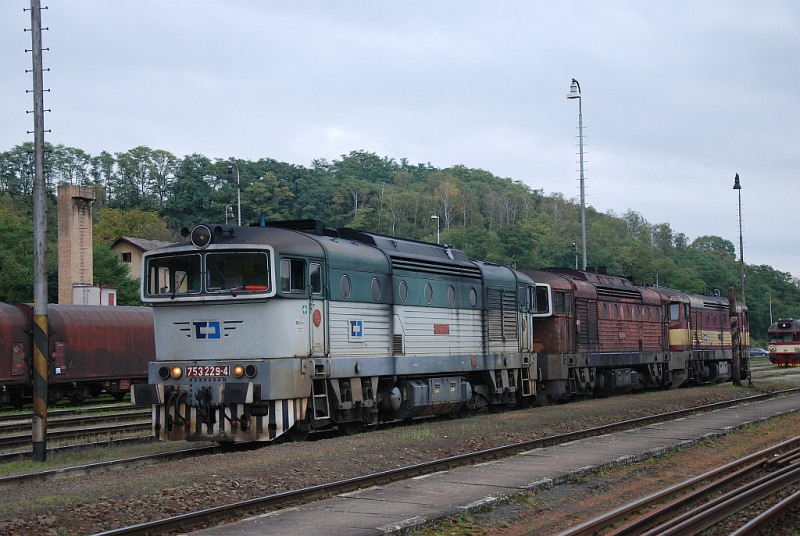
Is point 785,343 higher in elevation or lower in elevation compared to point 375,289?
lower

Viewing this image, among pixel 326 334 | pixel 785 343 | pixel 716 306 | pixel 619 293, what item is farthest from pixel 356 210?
pixel 326 334

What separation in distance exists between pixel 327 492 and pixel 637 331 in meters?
26.3

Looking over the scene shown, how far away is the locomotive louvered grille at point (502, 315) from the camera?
2550 cm

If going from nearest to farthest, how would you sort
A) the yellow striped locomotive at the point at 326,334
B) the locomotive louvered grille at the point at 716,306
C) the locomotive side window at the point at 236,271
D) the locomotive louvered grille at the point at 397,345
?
the yellow striped locomotive at the point at 326,334, the locomotive side window at the point at 236,271, the locomotive louvered grille at the point at 397,345, the locomotive louvered grille at the point at 716,306

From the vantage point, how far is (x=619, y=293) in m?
35.5

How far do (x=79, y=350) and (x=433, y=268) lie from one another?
16544 mm

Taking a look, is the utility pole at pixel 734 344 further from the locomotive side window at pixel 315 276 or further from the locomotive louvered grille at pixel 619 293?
the locomotive side window at pixel 315 276

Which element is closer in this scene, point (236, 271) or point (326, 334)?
point (236, 271)

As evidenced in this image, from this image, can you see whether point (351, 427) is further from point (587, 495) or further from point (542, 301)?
point (542, 301)

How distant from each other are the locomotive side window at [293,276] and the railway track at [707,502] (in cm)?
784

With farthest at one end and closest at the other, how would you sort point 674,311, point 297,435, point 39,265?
point 674,311, point 297,435, point 39,265

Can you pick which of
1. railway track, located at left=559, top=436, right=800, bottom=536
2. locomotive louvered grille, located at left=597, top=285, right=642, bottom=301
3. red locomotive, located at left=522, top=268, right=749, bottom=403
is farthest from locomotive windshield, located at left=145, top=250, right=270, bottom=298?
locomotive louvered grille, located at left=597, top=285, right=642, bottom=301

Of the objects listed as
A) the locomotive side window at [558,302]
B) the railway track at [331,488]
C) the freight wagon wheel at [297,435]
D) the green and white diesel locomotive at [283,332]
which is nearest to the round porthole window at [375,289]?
the green and white diesel locomotive at [283,332]

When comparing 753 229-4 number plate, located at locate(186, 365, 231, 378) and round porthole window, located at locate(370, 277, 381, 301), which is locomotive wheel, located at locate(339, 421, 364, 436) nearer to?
round porthole window, located at locate(370, 277, 381, 301)
